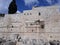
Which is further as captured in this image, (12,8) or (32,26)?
(12,8)

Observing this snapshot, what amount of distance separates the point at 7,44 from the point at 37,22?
2823 millimetres

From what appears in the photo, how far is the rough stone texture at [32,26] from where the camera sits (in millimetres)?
21594

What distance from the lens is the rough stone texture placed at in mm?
21594

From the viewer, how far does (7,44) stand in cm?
2188

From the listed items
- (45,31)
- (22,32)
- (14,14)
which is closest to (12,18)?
(14,14)

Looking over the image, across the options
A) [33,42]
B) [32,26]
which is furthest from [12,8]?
[33,42]

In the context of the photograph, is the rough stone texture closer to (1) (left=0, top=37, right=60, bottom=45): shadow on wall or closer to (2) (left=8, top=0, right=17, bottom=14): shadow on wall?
(1) (left=0, top=37, right=60, bottom=45): shadow on wall

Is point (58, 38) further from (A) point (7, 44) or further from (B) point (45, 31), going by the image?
(A) point (7, 44)

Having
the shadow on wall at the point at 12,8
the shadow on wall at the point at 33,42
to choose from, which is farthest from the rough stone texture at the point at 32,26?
the shadow on wall at the point at 12,8

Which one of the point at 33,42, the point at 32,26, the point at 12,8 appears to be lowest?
the point at 33,42

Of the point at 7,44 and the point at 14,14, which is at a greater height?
the point at 14,14

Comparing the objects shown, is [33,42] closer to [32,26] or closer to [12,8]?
[32,26]

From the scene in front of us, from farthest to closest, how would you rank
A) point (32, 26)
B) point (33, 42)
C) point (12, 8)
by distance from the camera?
point (12, 8)
point (32, 26)
point (33, 42)

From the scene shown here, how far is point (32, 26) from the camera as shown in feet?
74.7
